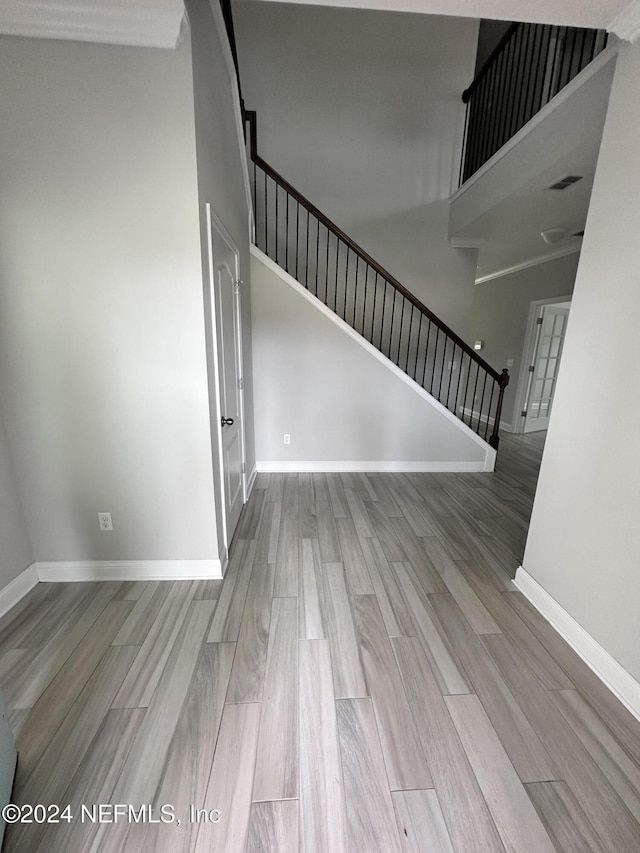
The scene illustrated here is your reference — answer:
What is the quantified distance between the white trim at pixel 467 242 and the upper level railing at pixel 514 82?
77 centimetres

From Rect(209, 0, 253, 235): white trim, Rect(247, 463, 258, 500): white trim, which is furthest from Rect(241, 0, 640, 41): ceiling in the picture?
Rect(247, 463, 258, 500): white trim

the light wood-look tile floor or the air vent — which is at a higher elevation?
the air vent

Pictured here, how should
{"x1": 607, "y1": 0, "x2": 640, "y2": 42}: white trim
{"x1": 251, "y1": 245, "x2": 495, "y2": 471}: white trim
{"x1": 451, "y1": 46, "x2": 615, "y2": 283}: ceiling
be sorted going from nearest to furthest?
{"x1": 607, "y1": 0, "x2": 640, "y2": 42}: white trim
{"x1": 451, "y1": 46, "x2": 615, "y2": 283}: ceiling
{"x1": 251, "y1": 245, "x2": 495, "y2": 471}: white trim

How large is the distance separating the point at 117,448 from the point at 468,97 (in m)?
5.77

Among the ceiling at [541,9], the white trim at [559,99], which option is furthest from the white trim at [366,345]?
the white trim at [559,99]

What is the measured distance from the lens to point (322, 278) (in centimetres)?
461

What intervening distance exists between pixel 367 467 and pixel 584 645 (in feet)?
7.96

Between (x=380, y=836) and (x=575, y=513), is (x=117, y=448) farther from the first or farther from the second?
(x=575, y=513)

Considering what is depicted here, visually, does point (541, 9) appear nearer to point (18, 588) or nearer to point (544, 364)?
point (18, 588)

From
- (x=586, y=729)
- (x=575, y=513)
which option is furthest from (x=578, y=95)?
(x=586, y=729)

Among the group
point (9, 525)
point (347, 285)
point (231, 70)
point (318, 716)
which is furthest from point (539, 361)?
point (9, 525)

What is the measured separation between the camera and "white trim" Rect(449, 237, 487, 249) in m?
4.43

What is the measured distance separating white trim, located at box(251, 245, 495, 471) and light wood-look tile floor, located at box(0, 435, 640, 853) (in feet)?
A: 6.16

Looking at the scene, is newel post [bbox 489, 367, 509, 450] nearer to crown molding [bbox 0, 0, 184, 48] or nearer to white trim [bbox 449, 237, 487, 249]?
white trim [bbox 449, 237, 487, 249]
